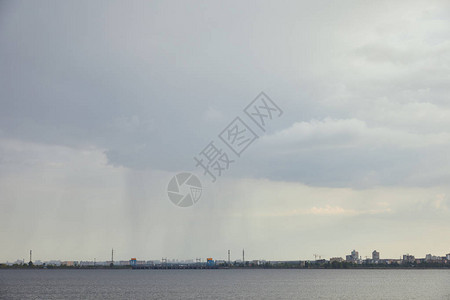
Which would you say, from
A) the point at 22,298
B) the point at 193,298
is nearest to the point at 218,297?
the point at 193,298

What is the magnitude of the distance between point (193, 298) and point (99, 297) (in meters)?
25.5

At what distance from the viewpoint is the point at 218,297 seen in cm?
13512

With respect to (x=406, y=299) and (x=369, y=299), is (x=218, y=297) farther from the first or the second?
(x=406, y=299)

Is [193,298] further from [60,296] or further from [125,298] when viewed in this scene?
[60,296]

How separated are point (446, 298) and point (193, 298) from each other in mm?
70820

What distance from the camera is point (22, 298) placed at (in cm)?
13050

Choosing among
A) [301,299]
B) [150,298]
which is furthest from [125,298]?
[301,299]

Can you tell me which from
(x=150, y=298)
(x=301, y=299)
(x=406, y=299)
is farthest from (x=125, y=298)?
(x=406, y=299)

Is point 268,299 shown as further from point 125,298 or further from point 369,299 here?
point 125,298

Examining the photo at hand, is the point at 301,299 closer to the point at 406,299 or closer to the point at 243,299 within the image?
the point at 243,299

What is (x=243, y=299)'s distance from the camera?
130625 mm

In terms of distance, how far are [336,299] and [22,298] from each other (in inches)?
3298

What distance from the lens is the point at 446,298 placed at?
454 ft

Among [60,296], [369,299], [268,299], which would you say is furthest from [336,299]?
[60,296]
